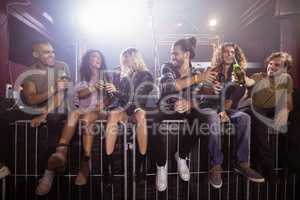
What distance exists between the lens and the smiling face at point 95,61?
9.30 ft

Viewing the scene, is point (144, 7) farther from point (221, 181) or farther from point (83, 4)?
point (221, 181)

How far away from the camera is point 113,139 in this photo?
2.39m

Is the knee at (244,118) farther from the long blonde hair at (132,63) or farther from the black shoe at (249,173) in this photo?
the long blonde hair at (132,63)

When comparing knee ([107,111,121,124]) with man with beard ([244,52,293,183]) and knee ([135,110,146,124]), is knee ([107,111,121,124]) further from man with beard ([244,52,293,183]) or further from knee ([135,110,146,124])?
man with beard ([244,52,293,183])

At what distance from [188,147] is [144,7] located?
247 centimetres

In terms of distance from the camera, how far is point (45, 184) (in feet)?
7.82

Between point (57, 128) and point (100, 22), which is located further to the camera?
point (100, 22)

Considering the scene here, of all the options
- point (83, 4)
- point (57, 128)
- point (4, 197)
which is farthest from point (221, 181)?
point (83, 4)

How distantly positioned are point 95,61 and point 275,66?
1.95 meters

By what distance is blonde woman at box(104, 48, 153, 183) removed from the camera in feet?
7.93

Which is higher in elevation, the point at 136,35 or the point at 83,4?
the point at 83,4

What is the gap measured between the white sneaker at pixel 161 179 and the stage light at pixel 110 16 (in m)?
2.56

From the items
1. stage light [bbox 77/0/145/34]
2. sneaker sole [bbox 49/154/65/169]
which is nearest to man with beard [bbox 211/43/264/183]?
Answer: sneaker sole [bbox 49/154/65/169]

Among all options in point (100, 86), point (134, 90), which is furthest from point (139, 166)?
point (100, 86)
